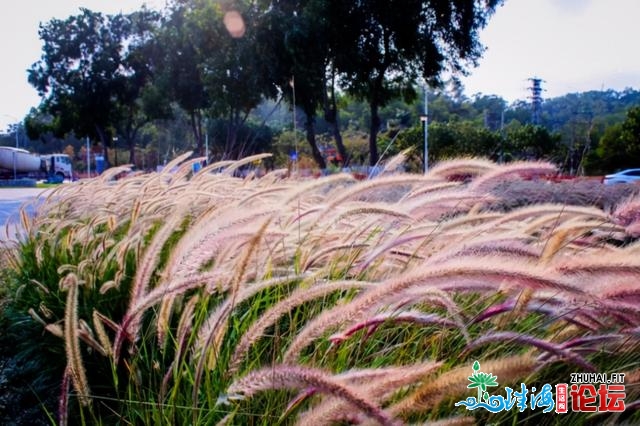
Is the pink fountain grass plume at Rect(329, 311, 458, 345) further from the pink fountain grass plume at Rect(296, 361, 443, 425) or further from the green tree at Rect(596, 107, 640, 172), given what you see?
the green tree at Rect(596, 107, 640, 172)

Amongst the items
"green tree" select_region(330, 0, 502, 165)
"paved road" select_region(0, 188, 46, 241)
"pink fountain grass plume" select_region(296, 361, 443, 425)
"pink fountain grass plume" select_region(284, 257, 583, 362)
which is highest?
"green tree" select_region(330, 0, 502, 165)

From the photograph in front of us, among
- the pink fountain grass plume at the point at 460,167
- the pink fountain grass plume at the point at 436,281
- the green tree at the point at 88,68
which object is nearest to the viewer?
the pink fountain grass plume at the point at 436,281

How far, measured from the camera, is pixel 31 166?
4888 centimetres

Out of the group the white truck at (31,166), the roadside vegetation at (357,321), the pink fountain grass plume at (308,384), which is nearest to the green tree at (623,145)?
the roadside vegetation at (357,321)

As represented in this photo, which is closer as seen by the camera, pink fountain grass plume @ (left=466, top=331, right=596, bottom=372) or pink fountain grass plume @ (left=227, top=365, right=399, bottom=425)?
pink fountain grass plume @ (left=227, top=365, right=399, bottom=425)

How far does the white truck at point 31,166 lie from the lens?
45062mm

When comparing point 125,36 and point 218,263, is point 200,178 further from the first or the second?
point 125,36

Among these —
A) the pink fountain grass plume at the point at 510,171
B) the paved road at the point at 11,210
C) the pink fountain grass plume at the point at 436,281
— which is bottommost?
the paved road at the point at 11,210

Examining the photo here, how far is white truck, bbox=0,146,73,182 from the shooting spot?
45.1 m

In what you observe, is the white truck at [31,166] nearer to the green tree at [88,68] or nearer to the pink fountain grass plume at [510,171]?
the green tree at [88,68]

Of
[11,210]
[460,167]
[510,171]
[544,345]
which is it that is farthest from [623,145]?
[544,345]

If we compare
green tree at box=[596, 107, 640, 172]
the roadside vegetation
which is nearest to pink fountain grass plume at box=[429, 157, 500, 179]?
the roadside vegetation

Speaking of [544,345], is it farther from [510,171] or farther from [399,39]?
[399,39]

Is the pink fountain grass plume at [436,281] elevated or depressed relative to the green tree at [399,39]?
depressed
